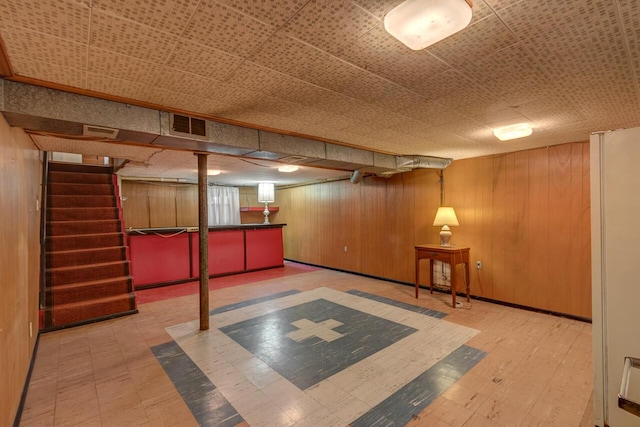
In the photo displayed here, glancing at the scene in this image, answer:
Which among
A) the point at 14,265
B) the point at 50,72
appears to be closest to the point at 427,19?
the point at 50,72

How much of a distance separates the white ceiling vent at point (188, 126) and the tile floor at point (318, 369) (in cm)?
202

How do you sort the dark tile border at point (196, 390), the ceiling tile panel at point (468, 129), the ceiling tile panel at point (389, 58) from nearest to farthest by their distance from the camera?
the ceiling tile panel at point (389, 58) → the dark tile border at point (196, 390) → the ceiling tile panel at point (468, 129)

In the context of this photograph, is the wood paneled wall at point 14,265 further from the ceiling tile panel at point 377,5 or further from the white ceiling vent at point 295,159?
the white ceiling vent at point 295,159

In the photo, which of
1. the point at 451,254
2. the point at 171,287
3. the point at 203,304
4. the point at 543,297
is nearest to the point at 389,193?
the point at 451,254

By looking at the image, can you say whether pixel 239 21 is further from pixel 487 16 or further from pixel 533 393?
pixel 533 393

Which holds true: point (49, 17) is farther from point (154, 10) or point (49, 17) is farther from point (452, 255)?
point (452, 255)

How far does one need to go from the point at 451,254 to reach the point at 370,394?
97.7 inches

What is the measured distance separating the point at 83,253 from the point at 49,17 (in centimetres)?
377

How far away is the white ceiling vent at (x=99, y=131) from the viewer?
7.02ft

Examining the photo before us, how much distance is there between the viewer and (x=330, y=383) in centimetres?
231

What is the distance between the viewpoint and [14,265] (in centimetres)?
204

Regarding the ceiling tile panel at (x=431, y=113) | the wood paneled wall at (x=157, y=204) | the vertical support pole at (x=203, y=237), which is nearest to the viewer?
the ceiling tile panel at (x=431, y=113)

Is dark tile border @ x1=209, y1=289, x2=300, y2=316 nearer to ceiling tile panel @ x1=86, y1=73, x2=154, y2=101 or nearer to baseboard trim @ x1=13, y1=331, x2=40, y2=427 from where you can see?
baseboard trim @ x1=13, y1=331, x2=40, y2=427

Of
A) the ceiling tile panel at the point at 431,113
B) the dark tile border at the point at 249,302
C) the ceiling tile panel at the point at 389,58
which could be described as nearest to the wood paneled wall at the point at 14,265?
the dark tile border at the point at 249,302
